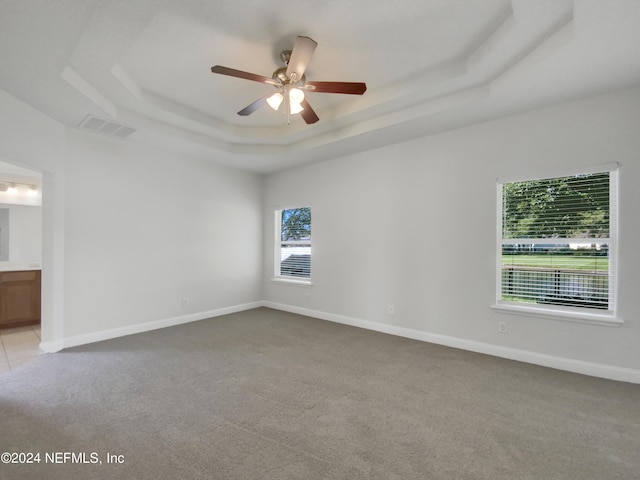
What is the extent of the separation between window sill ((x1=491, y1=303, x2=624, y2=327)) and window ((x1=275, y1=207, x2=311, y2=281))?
3.08 metres

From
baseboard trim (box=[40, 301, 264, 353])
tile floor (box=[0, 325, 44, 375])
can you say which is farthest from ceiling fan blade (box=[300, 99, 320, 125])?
tile floor (box=[0, 325, 44, 375])

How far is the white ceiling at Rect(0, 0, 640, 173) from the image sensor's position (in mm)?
2004

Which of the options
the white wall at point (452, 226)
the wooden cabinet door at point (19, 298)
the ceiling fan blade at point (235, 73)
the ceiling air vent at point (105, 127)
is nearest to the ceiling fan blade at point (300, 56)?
the ceiling fan blade at point (235, 73)

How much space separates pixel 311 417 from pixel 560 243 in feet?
9.68

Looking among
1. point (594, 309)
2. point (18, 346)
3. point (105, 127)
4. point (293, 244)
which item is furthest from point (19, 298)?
point (594, 309)

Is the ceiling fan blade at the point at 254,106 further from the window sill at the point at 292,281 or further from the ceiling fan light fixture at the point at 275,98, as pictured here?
the window sill at the point at 292,281

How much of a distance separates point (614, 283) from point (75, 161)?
5942 millimetres

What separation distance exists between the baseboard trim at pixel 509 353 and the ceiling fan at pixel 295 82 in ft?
9.78

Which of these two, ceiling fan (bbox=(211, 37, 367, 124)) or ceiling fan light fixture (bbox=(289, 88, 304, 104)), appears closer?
ceiling fan (bbox=(211, 37, 367, 124))

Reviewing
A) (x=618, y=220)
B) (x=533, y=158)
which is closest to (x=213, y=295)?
(x=533, y=158)

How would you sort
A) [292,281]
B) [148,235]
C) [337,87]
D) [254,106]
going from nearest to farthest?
[337,87], [254,106], [148,235], [292,281]

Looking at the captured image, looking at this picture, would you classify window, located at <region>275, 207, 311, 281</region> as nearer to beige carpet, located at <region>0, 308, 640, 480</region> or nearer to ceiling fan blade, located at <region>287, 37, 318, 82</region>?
beige carpet, located at <region>0, 308, 640, 480</region>

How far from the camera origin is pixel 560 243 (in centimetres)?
309

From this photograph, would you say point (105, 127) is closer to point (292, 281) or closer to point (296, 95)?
point (296, 95)
